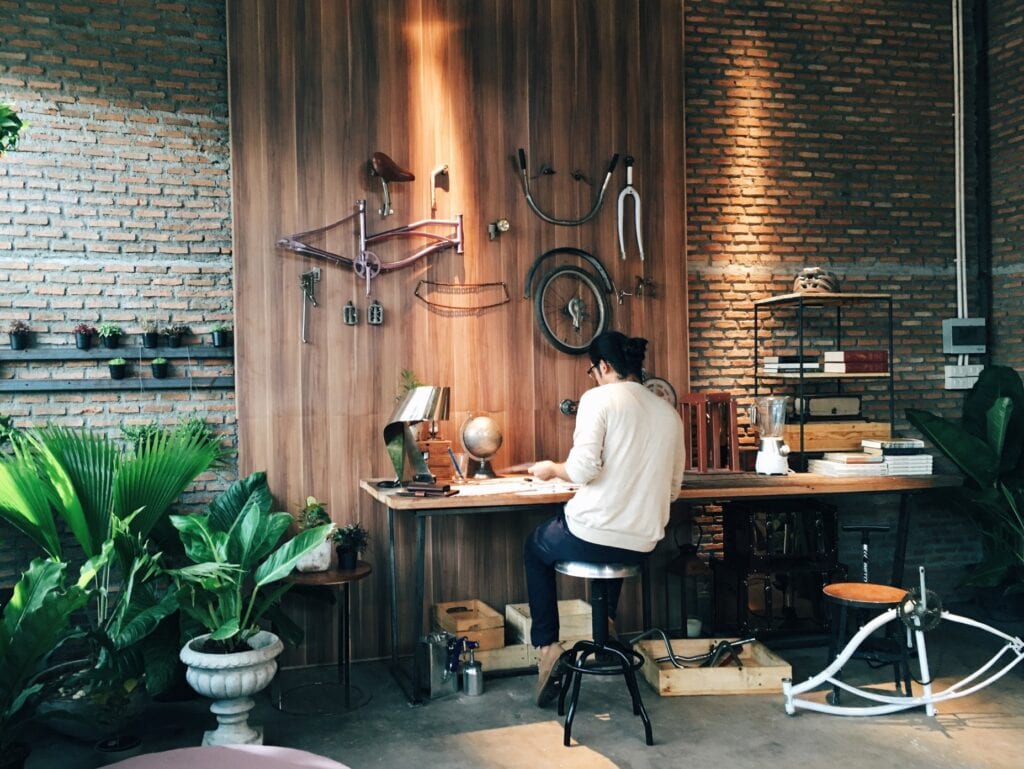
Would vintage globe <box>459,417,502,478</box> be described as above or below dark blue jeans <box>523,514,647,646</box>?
above

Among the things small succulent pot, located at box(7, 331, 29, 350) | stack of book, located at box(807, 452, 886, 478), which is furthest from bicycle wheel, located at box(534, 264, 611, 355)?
small succulent pot, located at box(7, 331, 29, 350)

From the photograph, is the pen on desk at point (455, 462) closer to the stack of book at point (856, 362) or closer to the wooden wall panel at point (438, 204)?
the wooden wall panel at point (438, 204)

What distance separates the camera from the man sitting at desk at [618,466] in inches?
168

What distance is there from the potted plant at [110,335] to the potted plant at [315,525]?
53.2 inches

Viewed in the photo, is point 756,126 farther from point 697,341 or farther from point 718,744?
point 718,744

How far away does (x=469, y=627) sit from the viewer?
5086 millimetres

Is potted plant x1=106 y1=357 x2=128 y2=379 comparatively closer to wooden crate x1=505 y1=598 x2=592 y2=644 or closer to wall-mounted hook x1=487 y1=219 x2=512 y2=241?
wall-mounted hook x1=487 y1=219 x2=512 y2=241

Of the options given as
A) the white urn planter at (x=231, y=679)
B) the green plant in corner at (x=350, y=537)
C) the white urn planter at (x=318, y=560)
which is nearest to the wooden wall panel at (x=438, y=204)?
the green plant in corner at (x=350, y=537)

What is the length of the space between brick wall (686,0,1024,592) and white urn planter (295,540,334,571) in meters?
2.75

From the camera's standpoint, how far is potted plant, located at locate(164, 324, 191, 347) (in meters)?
5.24

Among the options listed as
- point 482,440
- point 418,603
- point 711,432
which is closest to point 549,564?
point 418,603

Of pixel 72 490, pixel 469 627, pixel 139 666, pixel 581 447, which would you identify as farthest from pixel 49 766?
pixel 581 447

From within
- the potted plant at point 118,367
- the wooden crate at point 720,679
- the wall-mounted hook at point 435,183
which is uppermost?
the wall-mounted hook at point 435,183

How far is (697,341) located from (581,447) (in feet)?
7.56
